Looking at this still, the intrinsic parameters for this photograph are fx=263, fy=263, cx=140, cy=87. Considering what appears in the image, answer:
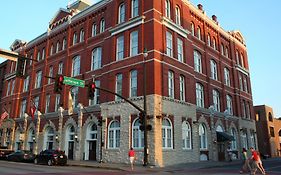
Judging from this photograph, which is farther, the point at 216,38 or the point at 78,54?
the point at 216,38

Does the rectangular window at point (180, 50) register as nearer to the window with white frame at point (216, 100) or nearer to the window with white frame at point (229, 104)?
the window with white frame at point (216, 100)

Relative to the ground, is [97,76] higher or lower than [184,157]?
higher

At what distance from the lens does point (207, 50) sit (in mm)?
35875

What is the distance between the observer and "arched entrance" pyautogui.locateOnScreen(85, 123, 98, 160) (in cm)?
2958

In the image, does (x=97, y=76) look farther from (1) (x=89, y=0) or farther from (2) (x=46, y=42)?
(1) (x=89, y=0)

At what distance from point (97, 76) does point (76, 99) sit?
4740 mm

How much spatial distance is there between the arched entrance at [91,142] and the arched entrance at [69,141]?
3090 mm

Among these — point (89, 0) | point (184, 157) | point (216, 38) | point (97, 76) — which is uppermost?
point (89, 0)

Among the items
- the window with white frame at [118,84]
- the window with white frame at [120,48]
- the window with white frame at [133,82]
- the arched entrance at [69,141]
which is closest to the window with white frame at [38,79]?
the arched entrance at [69,141]

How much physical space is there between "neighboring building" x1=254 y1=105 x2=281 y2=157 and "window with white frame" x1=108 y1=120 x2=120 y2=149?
4000 cm

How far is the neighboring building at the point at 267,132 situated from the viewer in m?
54.9

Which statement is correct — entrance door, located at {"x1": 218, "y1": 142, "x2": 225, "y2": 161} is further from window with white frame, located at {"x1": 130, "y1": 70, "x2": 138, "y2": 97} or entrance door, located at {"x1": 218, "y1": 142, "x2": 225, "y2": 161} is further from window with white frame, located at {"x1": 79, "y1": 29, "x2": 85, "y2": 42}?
window with white frame, located at {"x1": 79, "y1": 29, "x2": 85, "y2": 42}

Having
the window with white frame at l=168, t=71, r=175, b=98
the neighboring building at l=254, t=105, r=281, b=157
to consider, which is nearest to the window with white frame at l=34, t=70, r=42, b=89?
the window with white frame at l=168, t=71, r=175, b=98

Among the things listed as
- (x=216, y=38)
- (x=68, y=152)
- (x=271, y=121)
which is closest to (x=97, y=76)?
(x=68, y=152)
